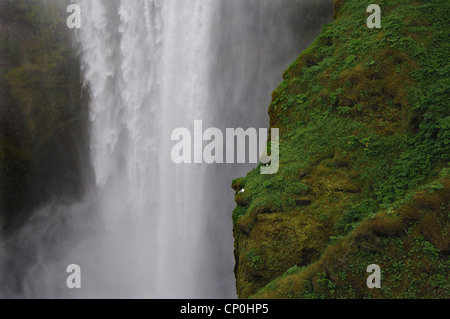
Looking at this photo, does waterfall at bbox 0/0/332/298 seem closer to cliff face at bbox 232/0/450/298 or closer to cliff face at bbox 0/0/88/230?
cliff face at bbox 0/0/88/230

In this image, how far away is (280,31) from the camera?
495 inches

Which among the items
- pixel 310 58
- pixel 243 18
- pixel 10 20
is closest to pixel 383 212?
pixel 310 58

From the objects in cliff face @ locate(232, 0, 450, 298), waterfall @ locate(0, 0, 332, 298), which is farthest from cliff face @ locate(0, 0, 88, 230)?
cliff face @ locate(232, 0, 450, 298)

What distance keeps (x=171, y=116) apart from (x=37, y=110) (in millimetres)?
7107

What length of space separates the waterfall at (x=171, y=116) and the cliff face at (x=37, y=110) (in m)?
1.92

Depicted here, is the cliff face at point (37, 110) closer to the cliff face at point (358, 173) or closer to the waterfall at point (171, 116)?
the waterfall at point (171, 116)

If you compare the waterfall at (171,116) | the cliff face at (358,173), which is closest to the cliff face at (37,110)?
the waterfall at (171,116)

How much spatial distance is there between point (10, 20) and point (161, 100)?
27.3 feet

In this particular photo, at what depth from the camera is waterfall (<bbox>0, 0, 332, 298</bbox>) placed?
12773mm

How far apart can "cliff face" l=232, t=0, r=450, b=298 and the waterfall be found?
14.4 feet

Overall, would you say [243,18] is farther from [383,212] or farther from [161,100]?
[383,212]

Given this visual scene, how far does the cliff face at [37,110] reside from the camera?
15672 mm

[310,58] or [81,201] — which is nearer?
[310,58]
